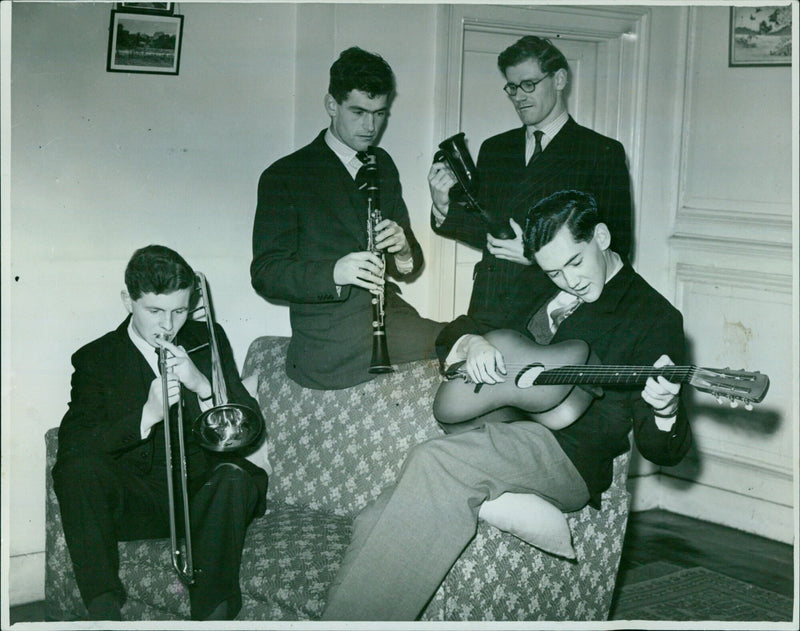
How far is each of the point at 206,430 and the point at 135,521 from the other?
0.32 m

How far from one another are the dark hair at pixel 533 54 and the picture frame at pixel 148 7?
0.99m

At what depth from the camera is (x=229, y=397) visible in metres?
2.87

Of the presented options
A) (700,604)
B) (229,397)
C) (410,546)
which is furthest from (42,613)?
(700,604)

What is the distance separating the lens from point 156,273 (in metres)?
2.81

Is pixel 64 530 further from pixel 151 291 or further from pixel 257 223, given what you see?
pixel 257 223

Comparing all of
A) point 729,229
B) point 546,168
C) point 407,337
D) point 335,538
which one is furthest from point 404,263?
point 729,229

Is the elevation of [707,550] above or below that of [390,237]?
below

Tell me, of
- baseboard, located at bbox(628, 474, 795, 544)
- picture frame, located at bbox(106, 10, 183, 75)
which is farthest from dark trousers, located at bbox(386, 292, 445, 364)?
baseboard, located at bbox(628, 474, 795, 544)

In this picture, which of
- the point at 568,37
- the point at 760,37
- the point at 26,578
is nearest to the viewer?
the point at 26,578

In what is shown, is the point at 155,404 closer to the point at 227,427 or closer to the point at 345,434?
the point at 227,427

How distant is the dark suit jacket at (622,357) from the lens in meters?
2.56

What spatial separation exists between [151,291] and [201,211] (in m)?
0.31

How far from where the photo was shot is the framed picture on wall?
347cm

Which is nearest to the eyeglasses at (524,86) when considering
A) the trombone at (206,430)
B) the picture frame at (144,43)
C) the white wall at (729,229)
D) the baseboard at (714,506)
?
the white wall at (729,229)
